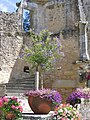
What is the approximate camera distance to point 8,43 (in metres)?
17.7

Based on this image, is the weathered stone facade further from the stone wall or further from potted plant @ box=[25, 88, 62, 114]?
potted plant @ box=[25, 88, 62, 114]

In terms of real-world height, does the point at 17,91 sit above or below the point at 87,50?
below

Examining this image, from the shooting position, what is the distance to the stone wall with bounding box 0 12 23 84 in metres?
17.3

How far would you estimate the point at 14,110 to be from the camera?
6.00m

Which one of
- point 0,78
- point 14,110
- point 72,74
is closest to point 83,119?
point 14,110

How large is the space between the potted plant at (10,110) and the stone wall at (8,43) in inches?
433

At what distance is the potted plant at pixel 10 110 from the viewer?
5.92 m

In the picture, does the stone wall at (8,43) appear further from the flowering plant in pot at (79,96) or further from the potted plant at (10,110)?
the potted plant at (10,110)

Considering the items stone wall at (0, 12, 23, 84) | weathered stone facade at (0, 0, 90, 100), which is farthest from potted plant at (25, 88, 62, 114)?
stone wall at (0, 12, 23, 84)

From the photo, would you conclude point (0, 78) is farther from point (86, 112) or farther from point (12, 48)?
point (86, 112)

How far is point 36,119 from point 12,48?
12.2 meters

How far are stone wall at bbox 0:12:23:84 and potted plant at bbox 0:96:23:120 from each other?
433 inches

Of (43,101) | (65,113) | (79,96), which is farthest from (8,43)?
(65,113)

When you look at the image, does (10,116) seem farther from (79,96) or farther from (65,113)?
(79,96)
